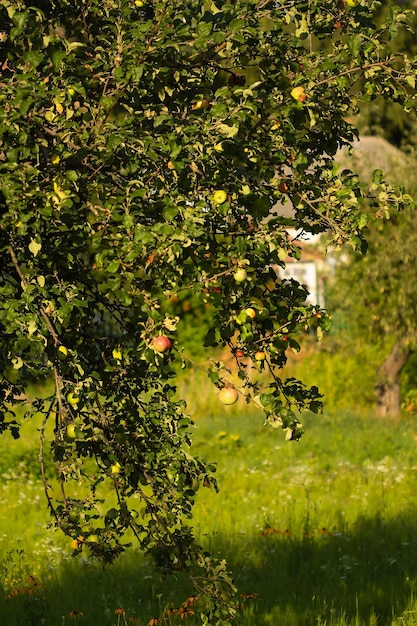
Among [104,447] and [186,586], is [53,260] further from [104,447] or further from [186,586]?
[186,586]

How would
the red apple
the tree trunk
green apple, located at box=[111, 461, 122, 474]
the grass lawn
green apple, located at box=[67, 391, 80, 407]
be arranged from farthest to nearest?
the tree trunk → the grass lawn → green apple, located at box=[111, 461, 122, 474] → green apple, located at box=[67, 391, 80, 407] → the red apple

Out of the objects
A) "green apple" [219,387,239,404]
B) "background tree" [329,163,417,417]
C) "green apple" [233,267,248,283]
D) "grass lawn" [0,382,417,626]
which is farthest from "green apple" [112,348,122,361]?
"background tree" [329,163,417,417]

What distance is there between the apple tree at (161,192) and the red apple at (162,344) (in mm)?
17

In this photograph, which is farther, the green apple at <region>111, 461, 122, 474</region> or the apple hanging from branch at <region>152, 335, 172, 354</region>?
the green apple at <region>111, 461, 122, 474</region>

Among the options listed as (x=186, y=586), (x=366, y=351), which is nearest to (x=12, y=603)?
(x=186, y=586)

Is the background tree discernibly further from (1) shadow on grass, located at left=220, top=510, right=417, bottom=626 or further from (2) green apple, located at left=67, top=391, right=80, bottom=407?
(2) green apple, located at left=67, top=391, right=80, bottom=407

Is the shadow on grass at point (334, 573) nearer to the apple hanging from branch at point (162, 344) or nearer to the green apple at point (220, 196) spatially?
the apple hanging from branch at point (162, 344)

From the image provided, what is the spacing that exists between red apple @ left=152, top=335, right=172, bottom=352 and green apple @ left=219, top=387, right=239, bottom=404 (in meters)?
0.39

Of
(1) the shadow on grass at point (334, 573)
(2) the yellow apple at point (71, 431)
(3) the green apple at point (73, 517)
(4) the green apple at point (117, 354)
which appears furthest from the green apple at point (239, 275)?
(1) the shadow on grass at point (334, 573)

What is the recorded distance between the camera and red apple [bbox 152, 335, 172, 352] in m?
4.39

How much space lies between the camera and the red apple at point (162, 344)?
439 cm

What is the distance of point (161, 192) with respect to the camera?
479 centimetres

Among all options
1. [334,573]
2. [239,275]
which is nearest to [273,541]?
[334,573]

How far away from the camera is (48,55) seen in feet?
16.1
